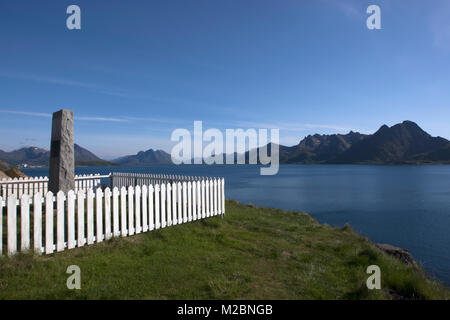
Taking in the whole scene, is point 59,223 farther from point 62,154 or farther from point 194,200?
point 194,200

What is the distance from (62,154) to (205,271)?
704 centimetres

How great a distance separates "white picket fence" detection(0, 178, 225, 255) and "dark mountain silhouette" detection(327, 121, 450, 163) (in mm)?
182028

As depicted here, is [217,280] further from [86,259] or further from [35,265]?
[35,265]

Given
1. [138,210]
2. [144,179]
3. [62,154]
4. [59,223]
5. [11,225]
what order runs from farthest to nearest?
[144,179], [62,154], [138,210], [59,223], [11,225]

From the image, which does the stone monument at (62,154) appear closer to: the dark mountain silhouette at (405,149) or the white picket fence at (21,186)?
the white picket fence at (21,186)

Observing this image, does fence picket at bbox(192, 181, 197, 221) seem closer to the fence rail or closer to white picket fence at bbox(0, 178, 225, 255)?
white picket fence at bbox(0, 178, 225, 255)

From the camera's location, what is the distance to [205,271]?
5.31 metres

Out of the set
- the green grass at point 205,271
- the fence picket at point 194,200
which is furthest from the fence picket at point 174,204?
the fence picket at point 194,200

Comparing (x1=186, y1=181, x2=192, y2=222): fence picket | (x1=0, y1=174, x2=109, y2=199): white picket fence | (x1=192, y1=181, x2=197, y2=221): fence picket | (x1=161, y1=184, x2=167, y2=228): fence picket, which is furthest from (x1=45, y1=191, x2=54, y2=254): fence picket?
(x1=0, y1=174, x2=109, y2=199): white picket fence

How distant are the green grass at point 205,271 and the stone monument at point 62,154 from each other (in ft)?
12.7

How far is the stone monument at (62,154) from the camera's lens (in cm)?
897

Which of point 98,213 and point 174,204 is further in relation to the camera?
point 174,204

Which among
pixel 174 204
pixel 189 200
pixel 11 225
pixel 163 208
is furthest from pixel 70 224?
pixel 189 200
